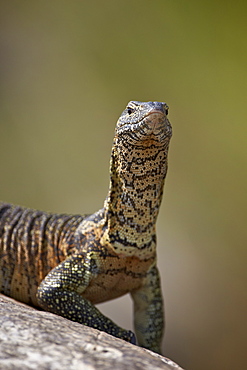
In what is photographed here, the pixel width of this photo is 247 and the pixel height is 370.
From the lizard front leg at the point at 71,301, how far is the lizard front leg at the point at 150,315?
53 centimetres

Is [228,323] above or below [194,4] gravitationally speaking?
below

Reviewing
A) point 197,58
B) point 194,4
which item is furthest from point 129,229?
point 194,4

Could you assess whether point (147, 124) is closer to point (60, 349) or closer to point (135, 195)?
point (135, 195)

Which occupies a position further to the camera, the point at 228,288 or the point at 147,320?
the point at 228,288

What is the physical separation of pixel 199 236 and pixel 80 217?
185cm

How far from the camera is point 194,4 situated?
5145 mm

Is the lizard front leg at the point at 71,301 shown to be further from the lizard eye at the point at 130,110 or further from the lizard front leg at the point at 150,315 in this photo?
the lizard eye at the point at 130,110

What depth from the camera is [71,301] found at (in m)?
3.04

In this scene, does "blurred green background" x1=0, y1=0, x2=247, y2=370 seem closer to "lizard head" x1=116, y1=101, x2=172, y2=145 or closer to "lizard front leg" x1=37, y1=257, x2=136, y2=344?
"lizard front leg" x1=37, y1=257, x2=136, y2=344

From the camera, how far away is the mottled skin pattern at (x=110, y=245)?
9.42 feet

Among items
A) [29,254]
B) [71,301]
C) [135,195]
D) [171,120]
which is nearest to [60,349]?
[71,301]

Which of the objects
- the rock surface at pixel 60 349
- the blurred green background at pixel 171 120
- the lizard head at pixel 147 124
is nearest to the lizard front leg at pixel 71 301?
the rock surface at pixel 60 349

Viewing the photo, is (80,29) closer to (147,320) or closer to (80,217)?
(80,217)

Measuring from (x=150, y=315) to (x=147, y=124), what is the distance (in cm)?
159
